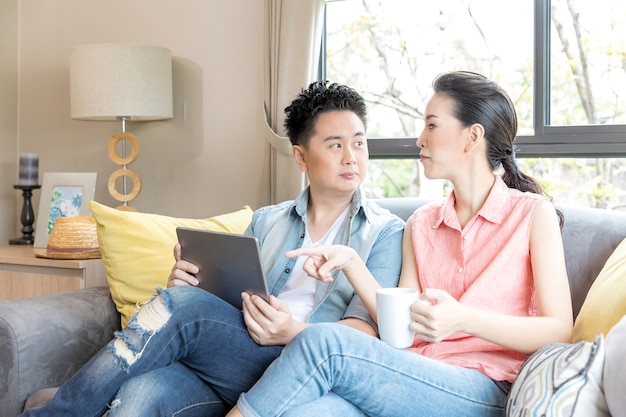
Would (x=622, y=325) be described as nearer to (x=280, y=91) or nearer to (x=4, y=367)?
(x=4, y=367)

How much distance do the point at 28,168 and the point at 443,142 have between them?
2246 millimetres

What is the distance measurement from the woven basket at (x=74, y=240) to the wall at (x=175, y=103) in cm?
61

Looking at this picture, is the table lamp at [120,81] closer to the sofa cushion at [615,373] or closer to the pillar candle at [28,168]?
the pillar candle at [28,168]

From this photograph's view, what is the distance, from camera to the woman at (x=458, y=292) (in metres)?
1.43

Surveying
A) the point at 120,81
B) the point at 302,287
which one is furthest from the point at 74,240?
the point at 302,287

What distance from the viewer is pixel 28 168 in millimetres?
3396

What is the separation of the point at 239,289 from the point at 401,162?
1.46 metres

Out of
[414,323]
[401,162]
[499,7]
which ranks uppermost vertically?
[499,7]

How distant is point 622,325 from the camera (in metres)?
1.26

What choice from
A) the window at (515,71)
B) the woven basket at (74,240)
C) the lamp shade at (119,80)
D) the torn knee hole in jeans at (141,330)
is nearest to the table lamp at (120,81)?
the lamp shade at (119,80)

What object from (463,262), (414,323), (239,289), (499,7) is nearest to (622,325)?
(414,323)

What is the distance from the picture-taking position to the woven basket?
2797 mm

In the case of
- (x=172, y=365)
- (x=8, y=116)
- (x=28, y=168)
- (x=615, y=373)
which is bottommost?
(x=172, y=365)

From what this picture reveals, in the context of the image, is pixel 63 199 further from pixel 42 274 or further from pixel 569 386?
pixel 569 386
